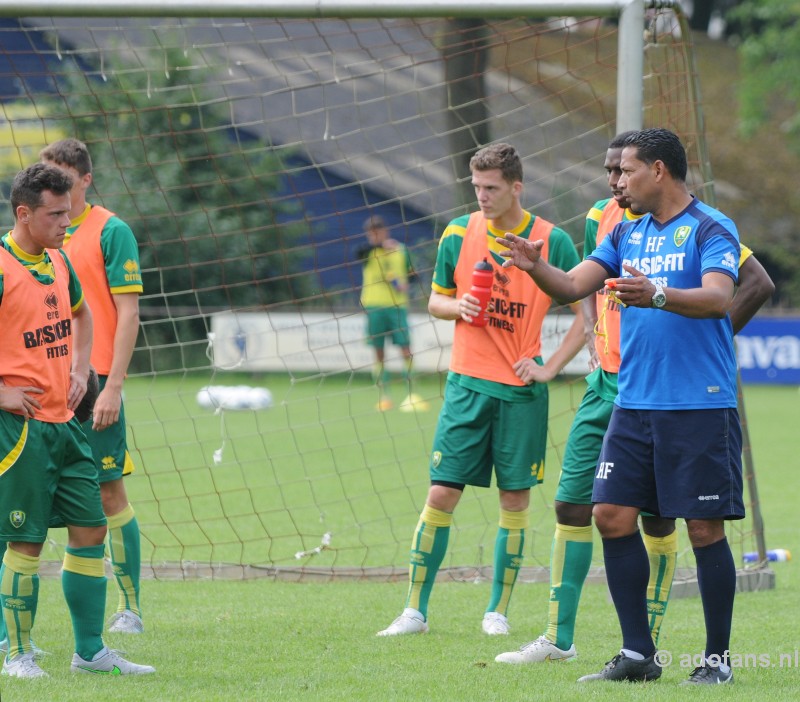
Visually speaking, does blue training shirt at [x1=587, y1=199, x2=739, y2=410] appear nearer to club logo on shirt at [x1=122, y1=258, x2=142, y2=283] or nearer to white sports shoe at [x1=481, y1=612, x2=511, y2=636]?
white sports shoe at [x1=481, y1=612, x2=511, y2=636]

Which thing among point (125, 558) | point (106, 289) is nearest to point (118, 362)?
point (106, 289)

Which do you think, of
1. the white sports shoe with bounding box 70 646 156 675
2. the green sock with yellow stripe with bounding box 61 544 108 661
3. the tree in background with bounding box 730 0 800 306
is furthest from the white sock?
the tree in background with bounding box 730 0 800 306

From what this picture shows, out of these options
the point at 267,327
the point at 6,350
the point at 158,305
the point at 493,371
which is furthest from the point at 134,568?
the point at 158,305

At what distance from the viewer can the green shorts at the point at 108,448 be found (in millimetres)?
5457

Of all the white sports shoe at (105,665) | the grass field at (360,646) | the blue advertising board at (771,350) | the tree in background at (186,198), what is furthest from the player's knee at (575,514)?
the blue advertising board at (771,350)

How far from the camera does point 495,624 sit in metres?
5.52

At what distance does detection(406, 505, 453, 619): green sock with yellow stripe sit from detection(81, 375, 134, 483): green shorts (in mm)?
1391

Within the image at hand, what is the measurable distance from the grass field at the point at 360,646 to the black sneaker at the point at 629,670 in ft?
0.21

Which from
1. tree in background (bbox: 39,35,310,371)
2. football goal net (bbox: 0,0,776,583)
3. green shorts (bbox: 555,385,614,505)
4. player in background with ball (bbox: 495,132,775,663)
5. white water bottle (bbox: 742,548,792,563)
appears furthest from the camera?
tree in background (bbox: 39,35,310,371)

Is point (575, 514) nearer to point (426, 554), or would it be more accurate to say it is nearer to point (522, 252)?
point (426, 554)

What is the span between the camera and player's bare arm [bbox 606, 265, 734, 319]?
3984 mm

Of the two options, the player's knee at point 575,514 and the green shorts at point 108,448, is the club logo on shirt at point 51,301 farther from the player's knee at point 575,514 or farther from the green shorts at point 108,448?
the player's knee at point 575,514

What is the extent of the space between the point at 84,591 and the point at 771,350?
55.9ft

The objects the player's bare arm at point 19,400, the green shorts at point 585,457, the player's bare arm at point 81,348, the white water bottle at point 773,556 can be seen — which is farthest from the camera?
the white water bottle at point 773,556
